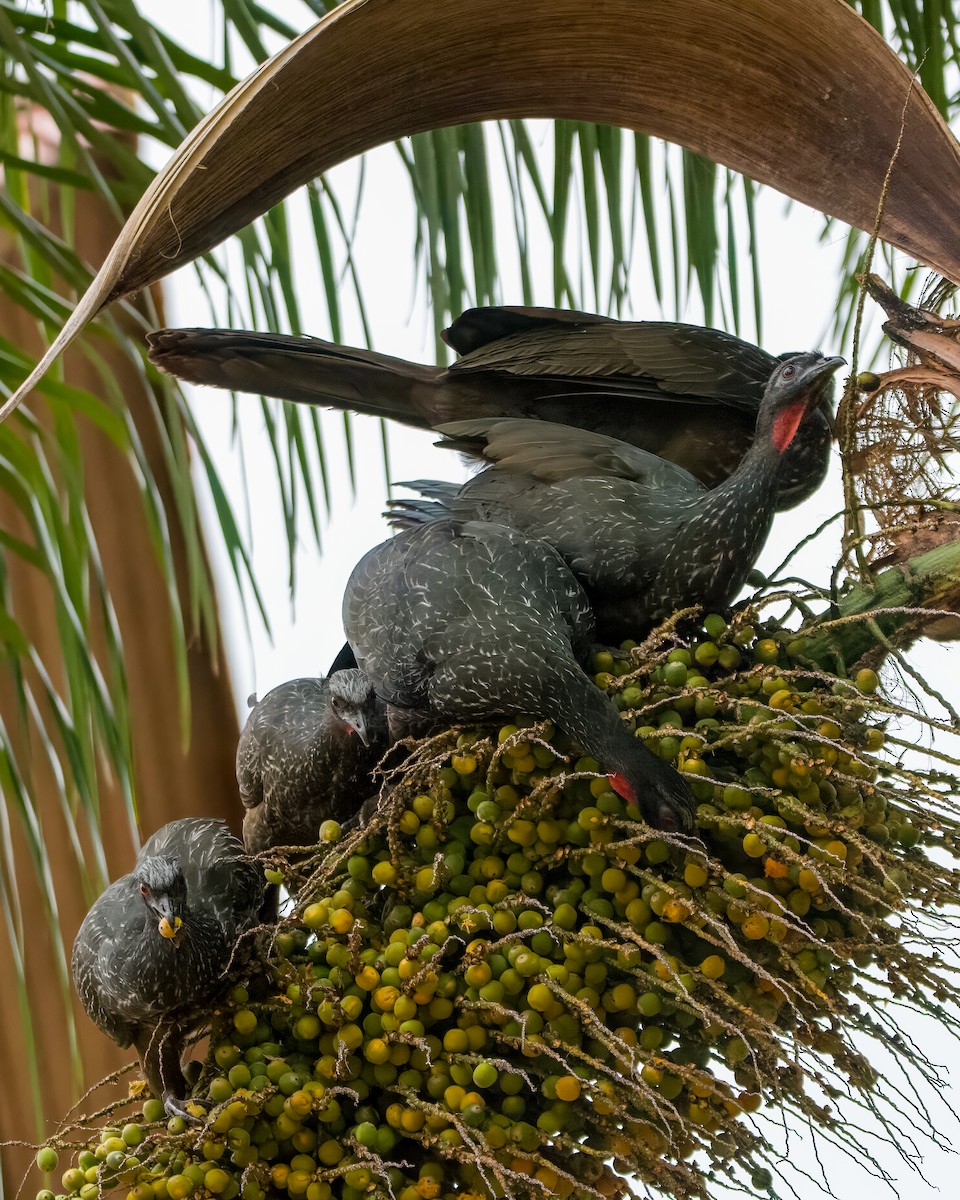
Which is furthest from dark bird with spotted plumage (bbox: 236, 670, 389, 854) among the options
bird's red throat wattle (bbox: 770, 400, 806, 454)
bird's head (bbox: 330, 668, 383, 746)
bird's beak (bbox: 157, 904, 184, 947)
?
bird's red throat wattle (bbox: 770, 400, 806, 454)

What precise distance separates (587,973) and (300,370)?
418mm

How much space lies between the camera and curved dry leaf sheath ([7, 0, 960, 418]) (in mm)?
596

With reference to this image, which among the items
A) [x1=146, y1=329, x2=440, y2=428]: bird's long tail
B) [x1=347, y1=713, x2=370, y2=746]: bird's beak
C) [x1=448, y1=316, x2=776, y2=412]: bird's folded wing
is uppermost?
[x1=146, y1=329, x2=440, y2=428]: bird's long tail

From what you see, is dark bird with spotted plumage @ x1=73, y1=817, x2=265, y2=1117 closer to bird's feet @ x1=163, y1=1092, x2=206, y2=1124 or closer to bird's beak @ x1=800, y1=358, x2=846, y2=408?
bird's feet @ x1=163, y1=1092, x2=206, y2=1124

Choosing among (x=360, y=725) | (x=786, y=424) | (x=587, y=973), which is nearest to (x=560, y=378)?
(x=786, y=424)

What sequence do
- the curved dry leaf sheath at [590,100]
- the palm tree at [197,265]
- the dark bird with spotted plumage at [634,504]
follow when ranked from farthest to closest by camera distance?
the palm tree at [197,265]
the dark bird with spotted plumage at [634,504]
the curved dry leaf sheath at [590,100]

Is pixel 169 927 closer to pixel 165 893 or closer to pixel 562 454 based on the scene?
pixel 165 893

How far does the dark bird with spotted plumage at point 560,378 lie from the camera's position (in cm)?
77

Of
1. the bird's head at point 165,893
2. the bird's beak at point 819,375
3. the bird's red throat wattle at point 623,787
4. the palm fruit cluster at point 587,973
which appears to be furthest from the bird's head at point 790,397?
the bird's head at point 165,893

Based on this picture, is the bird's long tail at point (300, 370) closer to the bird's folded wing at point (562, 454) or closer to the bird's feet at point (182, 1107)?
the bird's folded wing at point (562, 454)

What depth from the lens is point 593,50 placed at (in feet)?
2.19

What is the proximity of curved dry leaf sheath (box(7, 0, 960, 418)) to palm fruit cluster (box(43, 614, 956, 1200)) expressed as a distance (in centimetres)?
26

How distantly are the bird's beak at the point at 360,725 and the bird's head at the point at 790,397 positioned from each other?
0.29m

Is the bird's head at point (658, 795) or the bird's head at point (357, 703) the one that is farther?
the bird's head at point (357, 703)
